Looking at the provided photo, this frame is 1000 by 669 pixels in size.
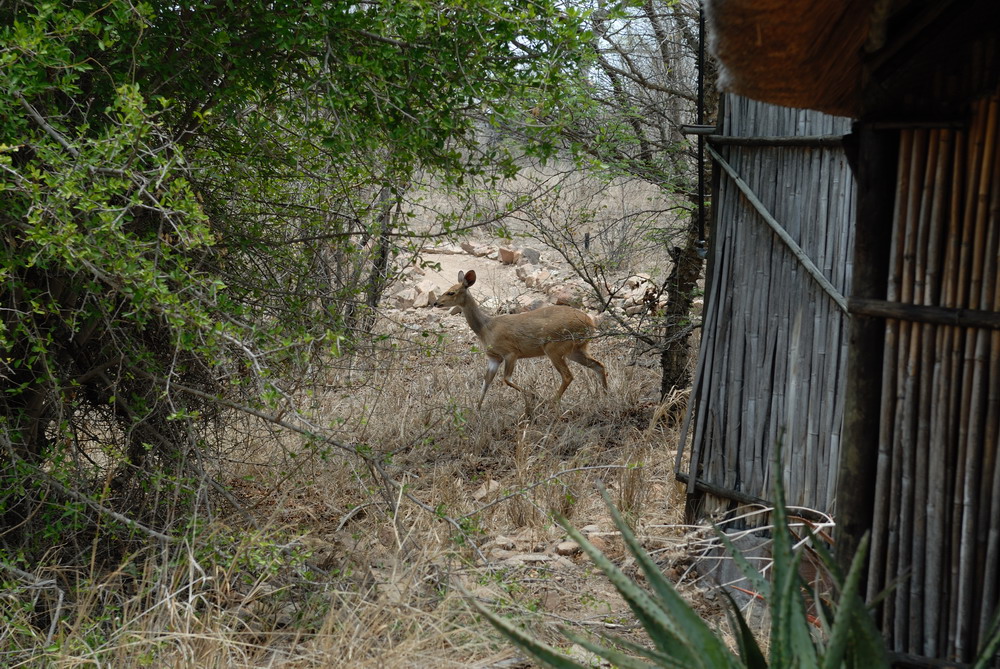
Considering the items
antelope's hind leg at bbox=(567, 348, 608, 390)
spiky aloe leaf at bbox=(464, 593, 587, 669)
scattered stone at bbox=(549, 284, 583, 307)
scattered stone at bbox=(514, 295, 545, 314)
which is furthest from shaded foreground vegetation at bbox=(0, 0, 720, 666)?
scattered stone at bbox=(514, 295, 545, 314)

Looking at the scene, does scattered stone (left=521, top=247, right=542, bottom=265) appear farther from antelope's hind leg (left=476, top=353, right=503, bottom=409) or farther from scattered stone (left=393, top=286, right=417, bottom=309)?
antelope's hind leg (left=476, top=353, right=503, bottom=409)

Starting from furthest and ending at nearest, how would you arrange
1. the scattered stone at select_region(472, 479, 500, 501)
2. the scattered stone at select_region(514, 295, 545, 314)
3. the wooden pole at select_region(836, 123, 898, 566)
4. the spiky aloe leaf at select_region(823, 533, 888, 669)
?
the scattered stone at select_region(514, 295, 545, 314) < the scattered stone at select_region(472, 479, 500, 501) < the wooden pole at select_region(836, 123, 898, 566) < the spiky aloe leaf at select_region(823, 533, 888, 669)

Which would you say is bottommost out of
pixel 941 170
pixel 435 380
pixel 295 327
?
pixel 435 380

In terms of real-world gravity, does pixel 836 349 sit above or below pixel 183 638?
above

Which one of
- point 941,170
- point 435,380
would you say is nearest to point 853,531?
point 941,170

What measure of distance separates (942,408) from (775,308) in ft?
8.55

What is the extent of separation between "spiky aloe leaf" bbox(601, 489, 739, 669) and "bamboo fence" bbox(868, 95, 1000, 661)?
2.15ft

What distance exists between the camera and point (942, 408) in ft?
10.2

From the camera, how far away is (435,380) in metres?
10.6

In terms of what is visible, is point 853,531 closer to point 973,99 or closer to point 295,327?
point 973,99

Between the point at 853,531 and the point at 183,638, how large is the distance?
9.40 ft

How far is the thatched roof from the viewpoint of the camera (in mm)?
2801

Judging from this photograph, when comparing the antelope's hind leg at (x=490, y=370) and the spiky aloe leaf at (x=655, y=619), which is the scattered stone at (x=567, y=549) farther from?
the antelope's hind leg at (x=490, y=370)

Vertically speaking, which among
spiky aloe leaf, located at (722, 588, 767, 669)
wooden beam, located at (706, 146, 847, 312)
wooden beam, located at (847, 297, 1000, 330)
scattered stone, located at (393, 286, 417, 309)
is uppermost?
wooden beam, located at (706, 146, 847, 312)
